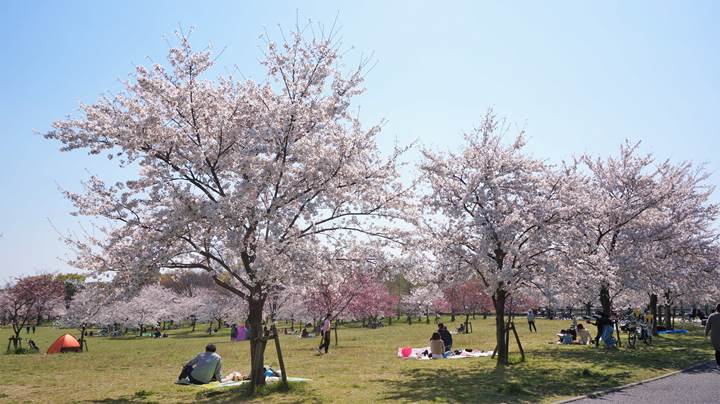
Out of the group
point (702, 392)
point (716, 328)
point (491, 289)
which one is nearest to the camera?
point (702, 392)

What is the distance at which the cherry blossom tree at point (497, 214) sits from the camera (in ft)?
54.0

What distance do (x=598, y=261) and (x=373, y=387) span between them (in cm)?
939

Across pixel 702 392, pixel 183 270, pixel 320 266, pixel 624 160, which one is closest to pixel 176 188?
pixel 183 270

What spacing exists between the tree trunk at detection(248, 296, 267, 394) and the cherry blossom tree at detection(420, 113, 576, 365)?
245 inches

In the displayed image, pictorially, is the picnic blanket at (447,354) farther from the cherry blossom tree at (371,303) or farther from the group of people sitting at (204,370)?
the cherry blossom tree at (371,303)

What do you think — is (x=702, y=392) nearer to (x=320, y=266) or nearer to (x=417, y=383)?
(x=417, y=383)

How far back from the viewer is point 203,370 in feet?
48.8

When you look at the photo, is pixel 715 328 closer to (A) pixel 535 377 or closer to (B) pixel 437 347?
(A) pixel 535 377

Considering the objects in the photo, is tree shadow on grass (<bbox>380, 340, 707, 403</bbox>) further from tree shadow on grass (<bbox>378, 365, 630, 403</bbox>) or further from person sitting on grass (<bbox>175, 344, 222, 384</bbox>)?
person sitting on grass (<bbox>175, 344, 222, 384</bbox>)

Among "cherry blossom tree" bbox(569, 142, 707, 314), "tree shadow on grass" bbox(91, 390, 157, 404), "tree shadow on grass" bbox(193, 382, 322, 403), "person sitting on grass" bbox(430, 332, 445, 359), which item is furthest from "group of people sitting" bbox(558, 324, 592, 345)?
"tree shadow on grass" bbox(91, 390, 157, 404)

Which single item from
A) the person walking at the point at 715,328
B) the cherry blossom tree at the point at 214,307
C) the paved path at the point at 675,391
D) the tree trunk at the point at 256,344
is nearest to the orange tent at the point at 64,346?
the cherry blossom tree at the point at 214,307

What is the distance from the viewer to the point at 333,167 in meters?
12.9

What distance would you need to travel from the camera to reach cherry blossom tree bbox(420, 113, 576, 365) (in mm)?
16453

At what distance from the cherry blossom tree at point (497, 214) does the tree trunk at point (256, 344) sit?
6229mm
